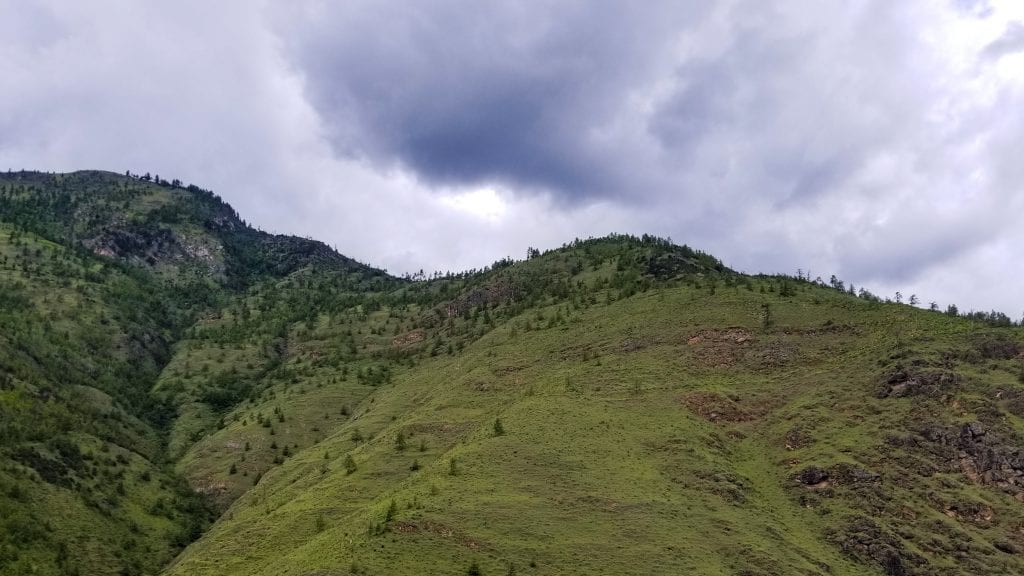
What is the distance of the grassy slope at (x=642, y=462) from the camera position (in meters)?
76.3

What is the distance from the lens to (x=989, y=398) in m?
101

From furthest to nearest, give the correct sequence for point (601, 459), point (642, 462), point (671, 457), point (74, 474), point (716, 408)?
point (74, 474), point (716, 408), point (671, 457), point (642, 462), point (601, 459)

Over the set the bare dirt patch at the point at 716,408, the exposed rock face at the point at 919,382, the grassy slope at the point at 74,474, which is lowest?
the grassy slope at the point at 74,474

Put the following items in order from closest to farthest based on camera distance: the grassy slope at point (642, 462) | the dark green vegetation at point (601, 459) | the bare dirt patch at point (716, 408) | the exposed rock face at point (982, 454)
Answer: the grassy slope at point (642, 462)
the dark green vegetation at point (601, 459)
the exposed rock face at point (982, 454)
the bare dirt patch at point (716, 408)

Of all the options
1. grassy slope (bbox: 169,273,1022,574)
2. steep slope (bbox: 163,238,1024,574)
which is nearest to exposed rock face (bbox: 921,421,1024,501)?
steep slope (bbox: 163,238,1024,574)

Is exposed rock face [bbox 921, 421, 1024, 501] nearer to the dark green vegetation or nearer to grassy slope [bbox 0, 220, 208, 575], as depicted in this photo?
the dark green vegetation

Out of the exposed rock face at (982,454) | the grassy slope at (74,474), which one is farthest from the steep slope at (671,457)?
the grassy slope at (74,474)

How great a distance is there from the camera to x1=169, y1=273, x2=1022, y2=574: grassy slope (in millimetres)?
76312

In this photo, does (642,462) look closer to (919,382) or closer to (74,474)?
(919,382)

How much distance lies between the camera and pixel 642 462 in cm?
9606

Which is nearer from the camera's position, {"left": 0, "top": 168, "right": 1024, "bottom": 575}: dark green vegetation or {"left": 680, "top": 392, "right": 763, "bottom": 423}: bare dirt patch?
{"left": 0, "top": 168, "right": 1024, "bottom": 575}: dark green vegetation

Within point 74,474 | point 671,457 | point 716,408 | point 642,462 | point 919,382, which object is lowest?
point 74,474

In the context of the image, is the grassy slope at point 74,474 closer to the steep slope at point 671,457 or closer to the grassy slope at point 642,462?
the grassy slope at point 642,462

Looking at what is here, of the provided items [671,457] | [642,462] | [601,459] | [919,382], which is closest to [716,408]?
[671,457]
